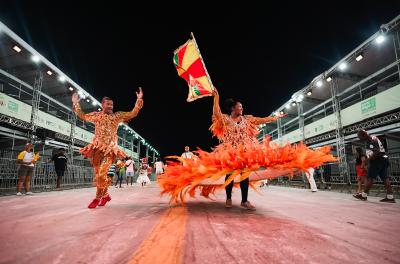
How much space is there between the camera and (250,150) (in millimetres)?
3328

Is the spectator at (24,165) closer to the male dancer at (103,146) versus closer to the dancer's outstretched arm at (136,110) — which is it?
the male dancer at (103,146)

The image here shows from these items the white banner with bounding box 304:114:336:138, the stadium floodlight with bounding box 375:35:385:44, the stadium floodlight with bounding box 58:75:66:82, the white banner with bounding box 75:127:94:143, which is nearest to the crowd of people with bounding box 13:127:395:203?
the white banner with bounding box 304:114:336:138

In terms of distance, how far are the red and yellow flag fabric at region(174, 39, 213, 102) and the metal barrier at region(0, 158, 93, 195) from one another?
800 centimetres

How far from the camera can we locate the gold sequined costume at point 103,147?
4.36 m

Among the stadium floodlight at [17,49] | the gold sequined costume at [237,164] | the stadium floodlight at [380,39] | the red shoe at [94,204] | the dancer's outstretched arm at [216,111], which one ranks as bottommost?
the red shoe at [94,204]

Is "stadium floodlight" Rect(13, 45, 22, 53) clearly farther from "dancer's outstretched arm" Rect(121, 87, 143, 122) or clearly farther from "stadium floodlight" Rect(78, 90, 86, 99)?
"dancer's outstretched arm" Rect(121, 87, 143, 122)

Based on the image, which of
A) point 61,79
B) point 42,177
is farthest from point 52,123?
point 42,177

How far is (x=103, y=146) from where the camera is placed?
4.42 metres

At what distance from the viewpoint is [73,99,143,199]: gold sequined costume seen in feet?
14.3

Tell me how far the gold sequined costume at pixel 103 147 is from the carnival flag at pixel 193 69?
113cm

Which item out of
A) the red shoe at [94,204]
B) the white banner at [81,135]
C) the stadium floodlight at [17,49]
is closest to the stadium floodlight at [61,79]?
the stadium floodlight at [17,49]

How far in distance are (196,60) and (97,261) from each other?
352cm

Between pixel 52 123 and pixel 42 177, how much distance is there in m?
4.72

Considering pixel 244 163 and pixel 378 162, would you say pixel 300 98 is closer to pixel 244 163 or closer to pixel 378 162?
pixel 378 162
